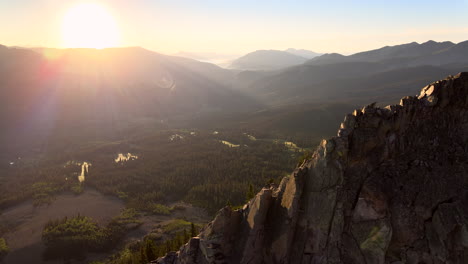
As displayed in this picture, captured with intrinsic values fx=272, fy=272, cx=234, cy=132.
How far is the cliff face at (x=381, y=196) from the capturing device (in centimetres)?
1819

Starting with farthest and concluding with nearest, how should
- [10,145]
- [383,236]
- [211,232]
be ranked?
[10,145], [211,232], [383,236]

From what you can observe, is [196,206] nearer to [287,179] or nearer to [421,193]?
[287,179]

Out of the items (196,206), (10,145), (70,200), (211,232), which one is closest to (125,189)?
(70,200)

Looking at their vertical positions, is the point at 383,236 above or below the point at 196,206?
above

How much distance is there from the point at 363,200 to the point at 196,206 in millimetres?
69068

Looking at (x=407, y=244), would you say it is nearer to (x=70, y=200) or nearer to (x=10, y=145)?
(x=70, y=200)

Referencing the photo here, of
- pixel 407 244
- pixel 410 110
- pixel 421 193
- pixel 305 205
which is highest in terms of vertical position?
pixel 410 110

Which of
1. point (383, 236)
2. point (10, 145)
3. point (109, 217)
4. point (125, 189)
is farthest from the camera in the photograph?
point (10, 145)

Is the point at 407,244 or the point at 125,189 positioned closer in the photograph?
the point at 407,244

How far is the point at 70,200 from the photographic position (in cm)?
8869

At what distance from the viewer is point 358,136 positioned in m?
20.6

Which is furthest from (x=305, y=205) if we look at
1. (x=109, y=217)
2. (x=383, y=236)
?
(x=109, y=217)

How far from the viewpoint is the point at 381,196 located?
62.2 feet

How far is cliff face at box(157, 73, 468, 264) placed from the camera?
18188 millimetres
